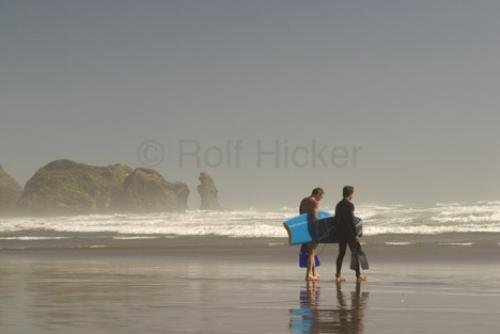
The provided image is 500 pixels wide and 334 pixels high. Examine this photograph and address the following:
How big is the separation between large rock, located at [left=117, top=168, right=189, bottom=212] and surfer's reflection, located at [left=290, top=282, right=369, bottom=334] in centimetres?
12981

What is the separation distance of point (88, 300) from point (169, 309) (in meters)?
1.90

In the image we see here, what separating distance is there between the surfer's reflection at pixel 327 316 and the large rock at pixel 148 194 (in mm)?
129810

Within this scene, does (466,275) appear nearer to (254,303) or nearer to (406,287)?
(406,287)

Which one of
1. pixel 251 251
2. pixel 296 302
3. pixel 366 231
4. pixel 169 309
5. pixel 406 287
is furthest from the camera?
pixel 366 231

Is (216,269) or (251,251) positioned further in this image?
(251,251)

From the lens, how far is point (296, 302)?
41.7 feet

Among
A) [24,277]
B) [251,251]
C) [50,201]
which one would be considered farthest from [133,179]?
[24,277]

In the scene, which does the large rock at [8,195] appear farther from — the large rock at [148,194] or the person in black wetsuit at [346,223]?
the person in black wetsuit at [346,223]

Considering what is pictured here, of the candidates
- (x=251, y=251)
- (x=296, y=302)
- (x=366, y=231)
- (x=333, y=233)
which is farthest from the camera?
(x=366, y=231)

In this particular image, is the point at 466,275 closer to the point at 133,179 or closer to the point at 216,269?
the point at 216,269

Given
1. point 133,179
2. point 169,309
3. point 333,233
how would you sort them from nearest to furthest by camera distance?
point 169,309, point 333,233, point 133,179

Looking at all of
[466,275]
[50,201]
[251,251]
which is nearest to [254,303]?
[466,275]

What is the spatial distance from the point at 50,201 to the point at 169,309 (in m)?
156

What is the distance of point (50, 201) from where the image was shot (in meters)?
163
